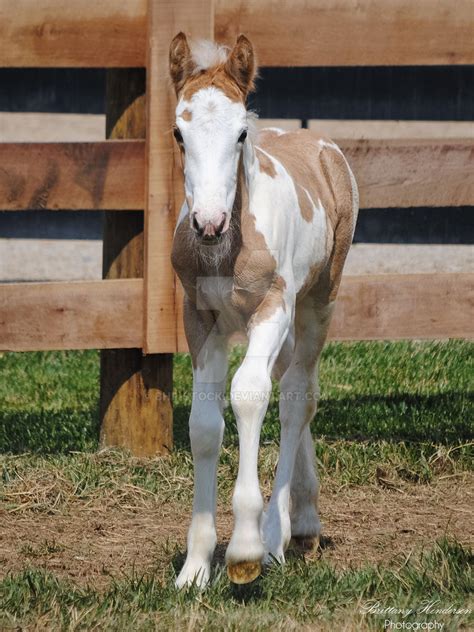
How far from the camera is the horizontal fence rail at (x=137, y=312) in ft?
18.9

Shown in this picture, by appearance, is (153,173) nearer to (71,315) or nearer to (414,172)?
(71,315)

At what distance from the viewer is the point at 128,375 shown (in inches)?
236

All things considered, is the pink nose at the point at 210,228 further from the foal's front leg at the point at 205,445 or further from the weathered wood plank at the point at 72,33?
the weathered wood plank at the point at 72,33

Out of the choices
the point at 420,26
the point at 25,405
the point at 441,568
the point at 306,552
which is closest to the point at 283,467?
the point at 306,552

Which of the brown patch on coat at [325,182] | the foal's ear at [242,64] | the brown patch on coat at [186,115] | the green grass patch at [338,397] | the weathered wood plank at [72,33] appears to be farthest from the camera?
the green grass patch at [338,397]

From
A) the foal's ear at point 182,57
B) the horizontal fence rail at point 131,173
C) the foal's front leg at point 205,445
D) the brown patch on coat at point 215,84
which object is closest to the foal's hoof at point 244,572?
the foal's front leg at point 205,445

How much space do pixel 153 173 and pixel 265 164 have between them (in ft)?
4.23

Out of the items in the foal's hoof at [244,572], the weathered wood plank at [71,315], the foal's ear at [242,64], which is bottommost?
the foal's hoof at [244,572]

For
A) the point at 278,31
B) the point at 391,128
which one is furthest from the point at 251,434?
the point at 391,128

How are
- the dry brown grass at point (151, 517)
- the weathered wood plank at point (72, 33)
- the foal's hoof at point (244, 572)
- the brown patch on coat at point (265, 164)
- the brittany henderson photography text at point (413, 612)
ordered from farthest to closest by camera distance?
the weathered wood plank at point (72, 33), the dry brown grass at point (151, 517), the brown patch on coat at point (265, 164), the foal's hoof at point (244, 572), the brittany henderson photography text at point (413, 612)

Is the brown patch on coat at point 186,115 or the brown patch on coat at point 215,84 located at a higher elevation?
the brown patch on coat at point 215,84

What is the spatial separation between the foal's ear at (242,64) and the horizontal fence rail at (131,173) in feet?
5.20

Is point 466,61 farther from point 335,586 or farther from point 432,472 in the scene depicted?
point 335,586

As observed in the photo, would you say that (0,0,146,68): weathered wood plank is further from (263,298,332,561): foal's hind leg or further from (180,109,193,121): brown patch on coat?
(180,109,193,121): brown patch on coat
